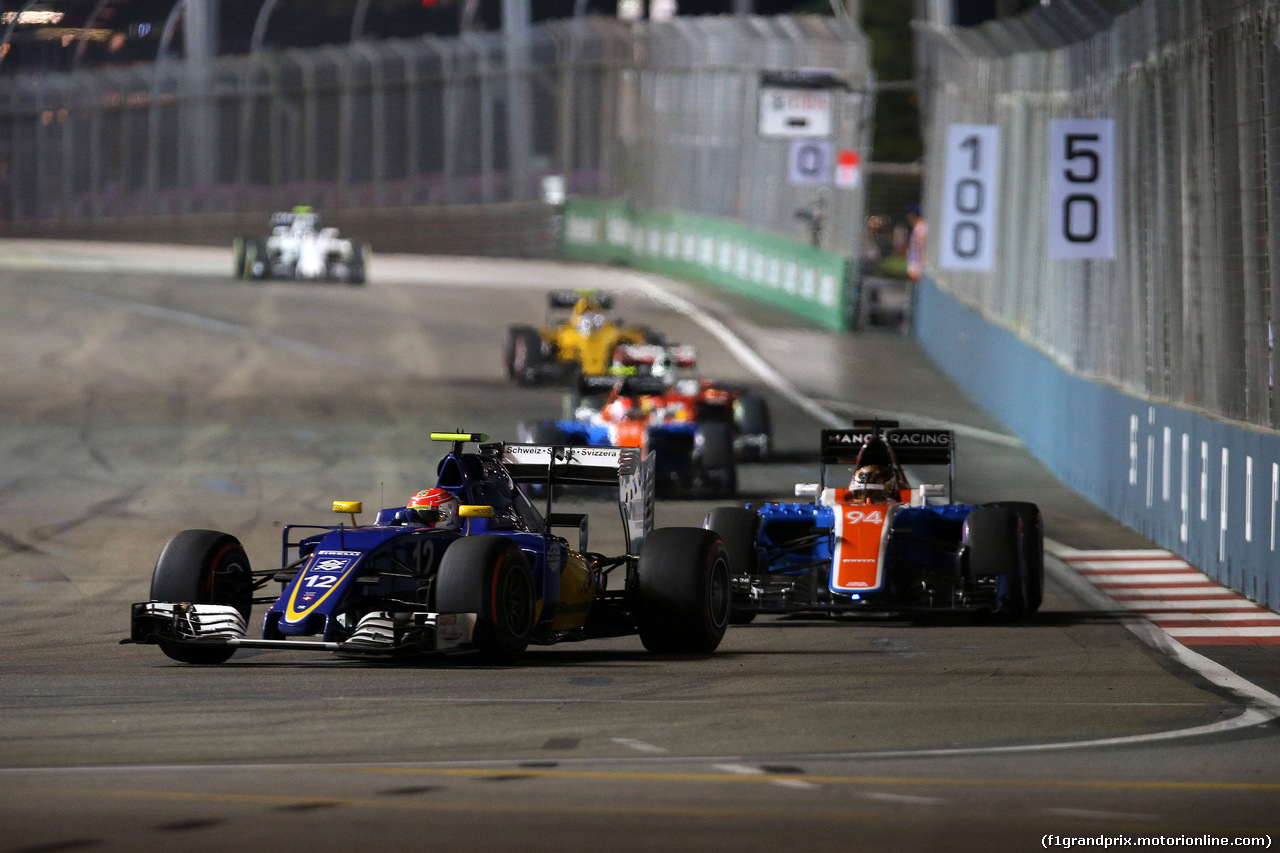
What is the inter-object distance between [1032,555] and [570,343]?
1718 centimetres

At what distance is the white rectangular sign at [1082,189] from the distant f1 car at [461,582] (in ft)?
31.2

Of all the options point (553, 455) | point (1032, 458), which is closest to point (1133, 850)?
point (553, 455)

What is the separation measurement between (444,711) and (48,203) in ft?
188

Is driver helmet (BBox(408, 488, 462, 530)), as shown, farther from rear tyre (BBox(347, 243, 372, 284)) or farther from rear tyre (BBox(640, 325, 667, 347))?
rear tyre (BBox(347, 243, 372, 284))

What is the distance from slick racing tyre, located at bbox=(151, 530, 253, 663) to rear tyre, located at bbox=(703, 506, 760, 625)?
3.85m

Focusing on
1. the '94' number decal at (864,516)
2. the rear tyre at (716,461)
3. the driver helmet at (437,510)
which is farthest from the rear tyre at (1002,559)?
the rear tyre at (716,461)

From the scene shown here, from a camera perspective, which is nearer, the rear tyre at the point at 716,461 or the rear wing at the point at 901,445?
the rear wing at the point at 901,445

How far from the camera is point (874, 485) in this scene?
14.7 meters

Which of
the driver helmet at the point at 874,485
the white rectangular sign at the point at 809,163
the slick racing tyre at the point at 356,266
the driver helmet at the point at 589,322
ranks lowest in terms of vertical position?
the driver helmet at the point at 874,485

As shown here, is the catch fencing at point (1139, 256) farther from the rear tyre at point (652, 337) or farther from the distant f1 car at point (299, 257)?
the distant f1 car at point (299, 257)

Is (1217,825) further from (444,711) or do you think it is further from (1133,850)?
(444,711)

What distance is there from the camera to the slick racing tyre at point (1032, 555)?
46.5ft

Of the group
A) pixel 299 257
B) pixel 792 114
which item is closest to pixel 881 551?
pixel 792 114

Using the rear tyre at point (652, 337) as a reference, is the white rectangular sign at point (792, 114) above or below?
above
